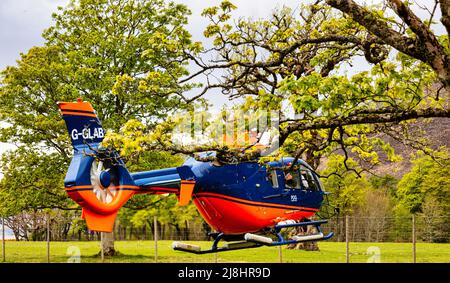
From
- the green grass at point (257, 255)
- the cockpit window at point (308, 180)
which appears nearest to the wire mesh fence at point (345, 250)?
the green grass at point (257, 255)

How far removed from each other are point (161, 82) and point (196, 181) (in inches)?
113

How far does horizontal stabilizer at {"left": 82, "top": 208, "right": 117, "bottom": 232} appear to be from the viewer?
16.8 meters

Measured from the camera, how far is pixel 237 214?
62.4ft

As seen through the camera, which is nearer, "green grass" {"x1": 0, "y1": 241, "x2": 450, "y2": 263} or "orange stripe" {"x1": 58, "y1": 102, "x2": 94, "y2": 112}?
"orange stripe" {"x1": 58, "y1": 102, "x2": 94, "y2": 112}

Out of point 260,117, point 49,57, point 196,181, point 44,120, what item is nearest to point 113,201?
point 196,181

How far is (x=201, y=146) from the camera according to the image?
15.7m

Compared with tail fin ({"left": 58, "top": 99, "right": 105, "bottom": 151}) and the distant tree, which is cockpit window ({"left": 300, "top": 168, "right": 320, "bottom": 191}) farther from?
the distant tree

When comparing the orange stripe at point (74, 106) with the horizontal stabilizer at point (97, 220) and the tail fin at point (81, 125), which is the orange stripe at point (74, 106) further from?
the horizontal stabilizer at point (97, 220)

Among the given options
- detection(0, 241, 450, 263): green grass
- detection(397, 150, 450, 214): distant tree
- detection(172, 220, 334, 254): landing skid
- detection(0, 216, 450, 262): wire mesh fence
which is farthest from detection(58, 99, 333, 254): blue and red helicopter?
detection(397, 150, 450, 214): distant tree

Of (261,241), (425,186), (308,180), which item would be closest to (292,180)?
(308,180)

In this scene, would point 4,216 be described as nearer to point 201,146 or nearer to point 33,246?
point 33,246

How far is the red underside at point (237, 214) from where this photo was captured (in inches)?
744

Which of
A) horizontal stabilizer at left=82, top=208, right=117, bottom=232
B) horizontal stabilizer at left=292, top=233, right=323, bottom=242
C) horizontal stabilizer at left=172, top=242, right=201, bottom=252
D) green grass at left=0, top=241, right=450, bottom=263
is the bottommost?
green grass at left=0, top=241, right=450, bottom=263

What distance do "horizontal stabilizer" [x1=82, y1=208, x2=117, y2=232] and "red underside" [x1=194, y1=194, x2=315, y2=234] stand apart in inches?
109
